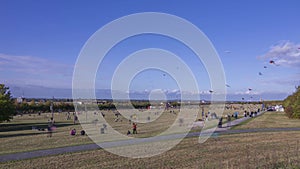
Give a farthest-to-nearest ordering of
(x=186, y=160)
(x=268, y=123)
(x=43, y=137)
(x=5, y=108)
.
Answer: (x=5, y=108)
(x=268, y=123)
(x=43, y=137)
(x=186, y=160)

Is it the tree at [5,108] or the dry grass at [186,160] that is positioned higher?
the tree at [5,108]

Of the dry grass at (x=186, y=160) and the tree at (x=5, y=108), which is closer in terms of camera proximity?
the dry grass at (x=186, y=160)

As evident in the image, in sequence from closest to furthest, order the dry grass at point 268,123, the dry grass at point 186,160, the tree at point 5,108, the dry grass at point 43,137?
the dry grass at point 186,160
the dry grass at point 43,137
the dry grass at point 268,123
the tree at point 5,108

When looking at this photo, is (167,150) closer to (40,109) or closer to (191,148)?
(191,148)

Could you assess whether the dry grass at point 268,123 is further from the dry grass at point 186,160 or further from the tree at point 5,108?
the tree at point 5,108

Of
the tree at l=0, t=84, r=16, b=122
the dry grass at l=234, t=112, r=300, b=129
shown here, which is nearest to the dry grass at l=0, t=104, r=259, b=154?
the tree at l=0, t=84, r=16, b=122

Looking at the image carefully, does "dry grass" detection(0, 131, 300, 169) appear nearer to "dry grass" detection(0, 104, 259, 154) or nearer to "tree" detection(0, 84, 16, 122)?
"dry grass" detection(0, 104, 259, 154)

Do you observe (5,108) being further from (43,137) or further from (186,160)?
(186,160)

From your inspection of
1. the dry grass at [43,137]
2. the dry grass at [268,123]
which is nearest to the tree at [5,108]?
the dry grass at [43,137]

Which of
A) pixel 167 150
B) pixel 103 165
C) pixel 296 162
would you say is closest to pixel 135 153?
pixel 167 150

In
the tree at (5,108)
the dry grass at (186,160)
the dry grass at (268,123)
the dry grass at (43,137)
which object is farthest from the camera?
the tree at (5,108)

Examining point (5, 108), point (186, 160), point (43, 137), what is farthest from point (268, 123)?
point (5, 108)

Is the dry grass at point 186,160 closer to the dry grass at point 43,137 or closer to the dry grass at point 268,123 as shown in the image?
the dry grass at point 43,137

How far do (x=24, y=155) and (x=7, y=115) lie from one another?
4340cm
